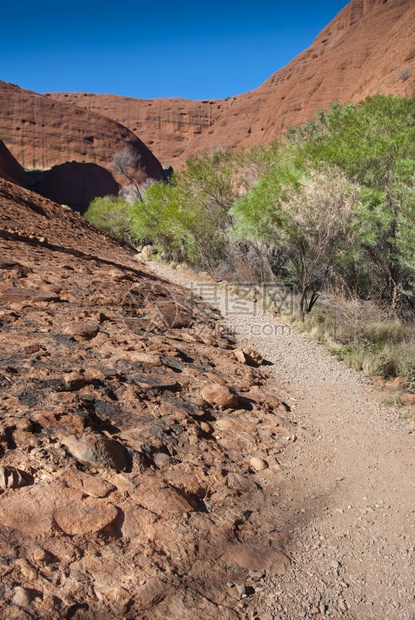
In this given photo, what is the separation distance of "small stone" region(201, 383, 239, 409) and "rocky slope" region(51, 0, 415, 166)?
31.6 meters

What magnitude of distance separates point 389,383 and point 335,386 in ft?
2.84

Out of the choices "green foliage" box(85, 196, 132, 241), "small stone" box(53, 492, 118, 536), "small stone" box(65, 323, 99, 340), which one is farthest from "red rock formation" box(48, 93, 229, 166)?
"small stone" box(53, 492, 118, 536)

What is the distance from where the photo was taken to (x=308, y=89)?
48344 mm

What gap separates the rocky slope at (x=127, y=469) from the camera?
8.60 feet

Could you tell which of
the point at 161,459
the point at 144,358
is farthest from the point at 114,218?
the point at 161,459

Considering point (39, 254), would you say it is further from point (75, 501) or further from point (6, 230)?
point (75, 501)

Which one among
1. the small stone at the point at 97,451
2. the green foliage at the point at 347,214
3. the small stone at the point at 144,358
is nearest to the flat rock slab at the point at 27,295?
the small stone at the point at 144,358

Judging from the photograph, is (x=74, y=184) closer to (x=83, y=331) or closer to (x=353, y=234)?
(x=353, y=234)

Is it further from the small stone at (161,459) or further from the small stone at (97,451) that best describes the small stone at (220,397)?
the small stone at (97,451)

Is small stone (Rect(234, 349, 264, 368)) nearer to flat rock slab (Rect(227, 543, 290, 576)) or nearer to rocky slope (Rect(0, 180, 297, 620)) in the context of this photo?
rocky slope (Rect(0, 180, 297, 620))

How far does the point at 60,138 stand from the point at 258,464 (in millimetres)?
Result: 59802

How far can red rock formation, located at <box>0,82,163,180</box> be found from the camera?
179ft

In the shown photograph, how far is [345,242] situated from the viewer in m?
10.2

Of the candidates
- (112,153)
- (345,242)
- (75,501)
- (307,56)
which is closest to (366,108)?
(345,242)
